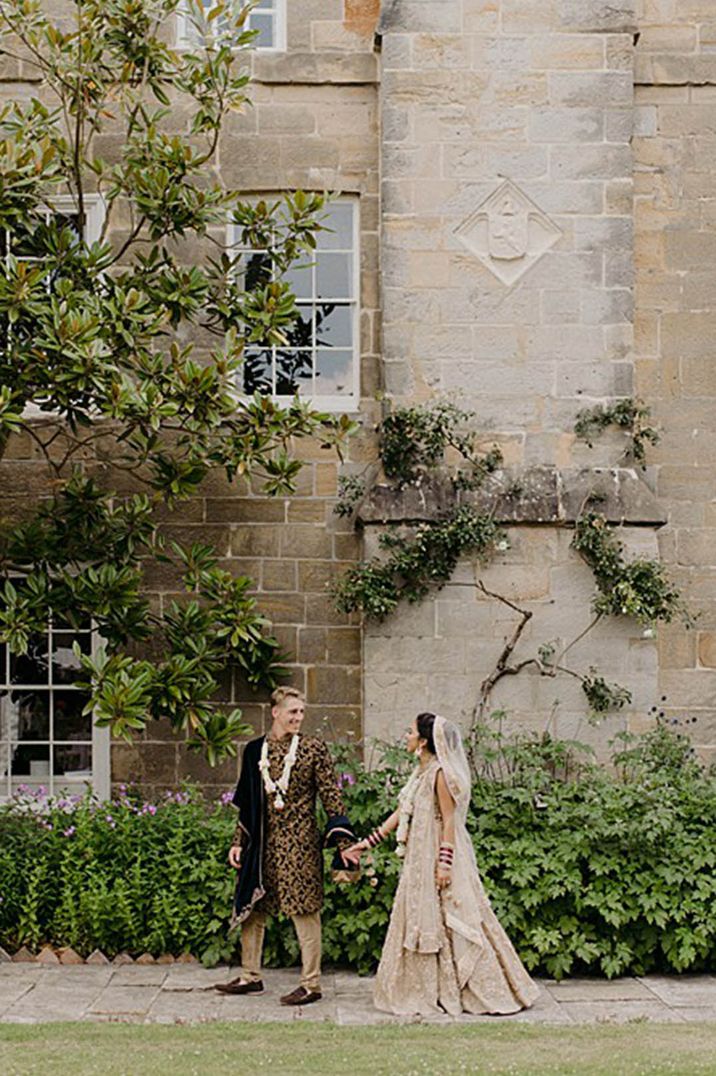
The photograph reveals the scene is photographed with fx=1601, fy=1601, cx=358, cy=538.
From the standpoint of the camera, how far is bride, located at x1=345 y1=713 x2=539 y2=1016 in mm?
8609

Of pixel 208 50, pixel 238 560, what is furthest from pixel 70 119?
pixel 238 560

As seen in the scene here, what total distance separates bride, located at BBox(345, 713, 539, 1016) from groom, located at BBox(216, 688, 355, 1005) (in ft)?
1.57

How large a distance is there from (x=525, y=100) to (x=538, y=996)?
21.1ft

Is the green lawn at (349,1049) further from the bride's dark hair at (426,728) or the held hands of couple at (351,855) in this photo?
the bride's dark hair at (426,728)

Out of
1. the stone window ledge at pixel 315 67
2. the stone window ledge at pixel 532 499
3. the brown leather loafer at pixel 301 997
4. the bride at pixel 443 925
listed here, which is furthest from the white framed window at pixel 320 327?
the brown leather loafer at pixel 301 997

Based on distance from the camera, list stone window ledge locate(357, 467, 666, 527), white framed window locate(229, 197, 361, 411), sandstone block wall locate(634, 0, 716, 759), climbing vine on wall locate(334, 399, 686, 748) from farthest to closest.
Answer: white framed window locate(229, 197, 361, 411)
sandstone block wall locate(634, 0, 716, 759)
stone window ledge locate(357, 467, 666, 527)
climbing vine on wall locate(334, 399, 686, 748)

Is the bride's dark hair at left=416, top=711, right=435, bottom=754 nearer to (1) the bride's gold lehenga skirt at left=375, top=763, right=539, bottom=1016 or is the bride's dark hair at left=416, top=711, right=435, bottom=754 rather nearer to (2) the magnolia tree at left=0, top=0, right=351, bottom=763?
(1) the bride's gold lehenga skirt at left=375, top=763, right=539, bottom=1016

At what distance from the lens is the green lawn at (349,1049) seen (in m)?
7.25

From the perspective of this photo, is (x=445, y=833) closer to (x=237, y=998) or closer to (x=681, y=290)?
(x=237, y=998)

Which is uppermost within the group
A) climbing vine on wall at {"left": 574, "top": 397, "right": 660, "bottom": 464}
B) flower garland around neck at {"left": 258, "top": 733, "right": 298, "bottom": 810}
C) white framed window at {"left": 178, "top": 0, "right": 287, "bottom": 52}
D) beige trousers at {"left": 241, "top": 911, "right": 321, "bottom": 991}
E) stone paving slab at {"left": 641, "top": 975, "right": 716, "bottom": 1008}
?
white framed window at {"left": 178, "top": 0, "right": 287, "bottom": 52}

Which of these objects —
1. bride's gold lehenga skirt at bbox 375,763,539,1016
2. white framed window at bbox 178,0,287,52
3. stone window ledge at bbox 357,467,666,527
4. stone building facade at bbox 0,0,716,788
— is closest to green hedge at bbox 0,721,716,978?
bride's gold lehenga skirt at bbox 375,763,539,1016

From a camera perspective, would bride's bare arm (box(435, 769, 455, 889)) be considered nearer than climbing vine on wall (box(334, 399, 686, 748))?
Yes

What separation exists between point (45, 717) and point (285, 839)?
3.85m

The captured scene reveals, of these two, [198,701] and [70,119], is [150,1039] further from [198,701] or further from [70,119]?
[70,119]
